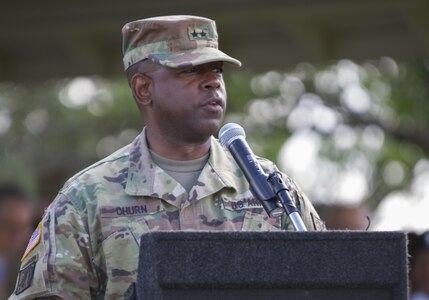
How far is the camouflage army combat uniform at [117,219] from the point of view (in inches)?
175

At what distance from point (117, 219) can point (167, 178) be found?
Answer: 0.23 m

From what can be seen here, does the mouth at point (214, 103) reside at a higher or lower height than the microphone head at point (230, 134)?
higher

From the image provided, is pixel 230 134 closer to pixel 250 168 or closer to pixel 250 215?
pixel 250 168

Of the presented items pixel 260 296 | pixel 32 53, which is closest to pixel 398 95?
pixel 32 53

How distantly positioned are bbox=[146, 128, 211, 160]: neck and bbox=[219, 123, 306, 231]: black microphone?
477 millimetres

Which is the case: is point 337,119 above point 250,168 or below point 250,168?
above

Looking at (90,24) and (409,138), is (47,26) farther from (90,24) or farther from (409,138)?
(409,138)

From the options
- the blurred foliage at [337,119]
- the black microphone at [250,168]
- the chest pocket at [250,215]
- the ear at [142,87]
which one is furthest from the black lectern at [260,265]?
the blurred foliage at [337,119]

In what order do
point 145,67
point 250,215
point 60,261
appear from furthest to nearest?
1. point 145,67
2. point 250,215
3. point 60,261

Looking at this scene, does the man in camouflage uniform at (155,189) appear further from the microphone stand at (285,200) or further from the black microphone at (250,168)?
the microphone stand at (285,200)

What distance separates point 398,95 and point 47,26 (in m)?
9.62

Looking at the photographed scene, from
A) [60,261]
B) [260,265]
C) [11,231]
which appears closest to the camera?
[260,265]

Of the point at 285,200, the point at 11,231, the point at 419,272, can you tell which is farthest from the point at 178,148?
the point at 11,231

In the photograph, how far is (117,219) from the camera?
177 inches
